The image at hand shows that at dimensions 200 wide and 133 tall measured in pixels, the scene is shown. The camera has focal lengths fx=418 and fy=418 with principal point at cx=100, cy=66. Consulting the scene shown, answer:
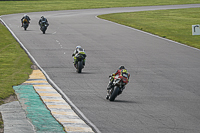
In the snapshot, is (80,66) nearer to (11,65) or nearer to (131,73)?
(131,73)

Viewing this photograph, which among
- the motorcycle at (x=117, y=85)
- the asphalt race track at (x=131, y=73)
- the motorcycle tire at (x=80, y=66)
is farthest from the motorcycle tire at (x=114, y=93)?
the motorcycle tire at (x=80, y=66)

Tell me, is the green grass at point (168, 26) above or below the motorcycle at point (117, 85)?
below

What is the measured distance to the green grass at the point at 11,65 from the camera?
60.9 ft

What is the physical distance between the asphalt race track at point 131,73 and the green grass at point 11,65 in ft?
3.24

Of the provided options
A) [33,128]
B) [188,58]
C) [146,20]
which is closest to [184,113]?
[33,128]

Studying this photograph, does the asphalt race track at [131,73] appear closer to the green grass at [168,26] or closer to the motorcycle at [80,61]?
the motorcycle at [80,61]

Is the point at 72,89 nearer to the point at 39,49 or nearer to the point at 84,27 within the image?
the point at 39,49

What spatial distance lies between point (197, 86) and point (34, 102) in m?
7.94

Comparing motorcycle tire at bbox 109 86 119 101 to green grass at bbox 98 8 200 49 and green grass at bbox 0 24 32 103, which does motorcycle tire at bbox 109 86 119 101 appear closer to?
green grass at bbox 0 24 32 103

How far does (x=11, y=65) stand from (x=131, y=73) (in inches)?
292

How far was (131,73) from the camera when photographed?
22.5 metres

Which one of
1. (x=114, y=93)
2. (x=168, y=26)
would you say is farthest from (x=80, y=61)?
(x=168, y=26)

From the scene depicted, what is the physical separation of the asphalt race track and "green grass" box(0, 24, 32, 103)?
0.99 metres

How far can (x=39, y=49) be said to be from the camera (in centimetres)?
3172
